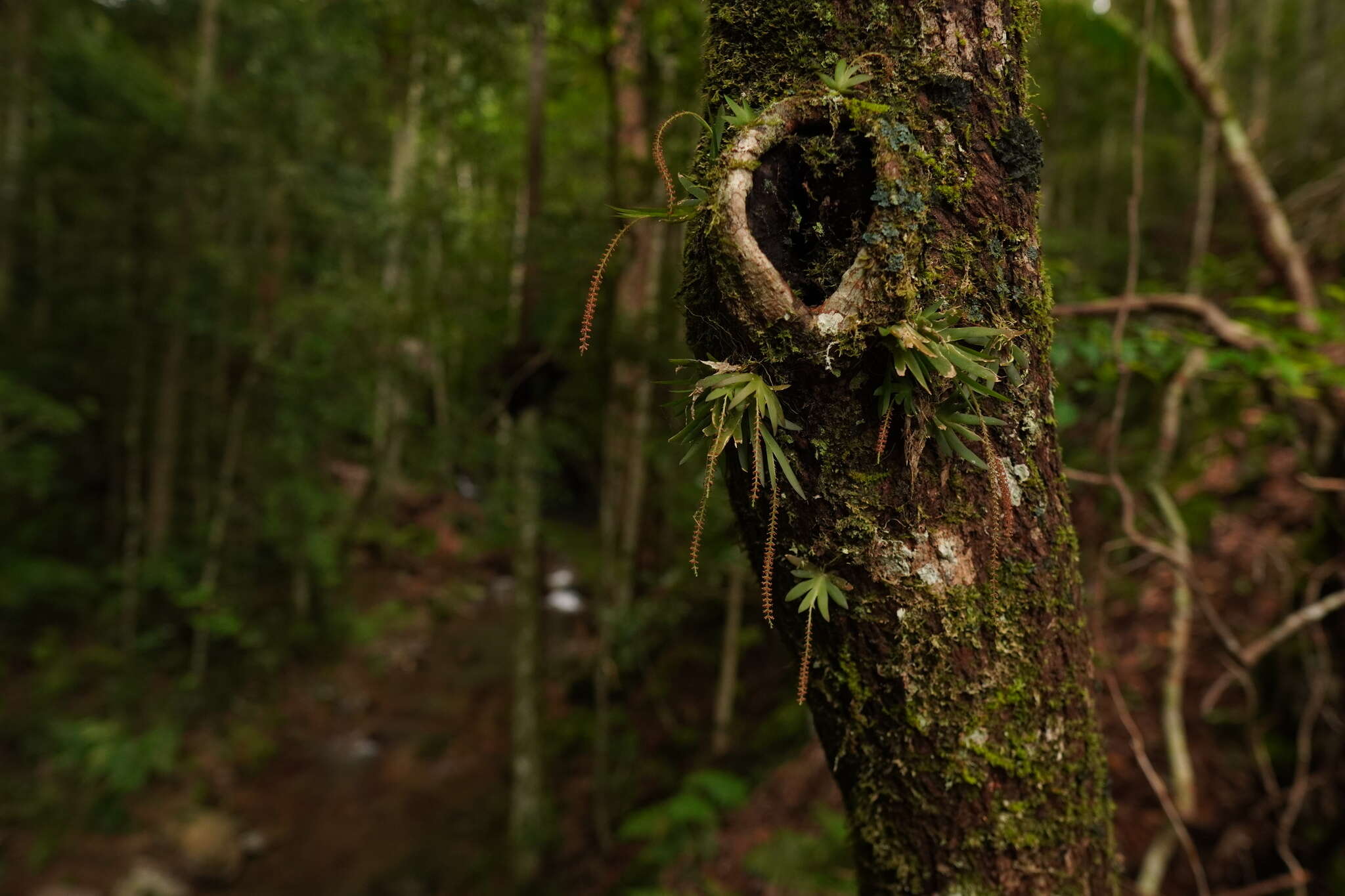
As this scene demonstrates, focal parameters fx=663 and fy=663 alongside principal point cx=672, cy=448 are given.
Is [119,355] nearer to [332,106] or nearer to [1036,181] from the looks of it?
[332,106]

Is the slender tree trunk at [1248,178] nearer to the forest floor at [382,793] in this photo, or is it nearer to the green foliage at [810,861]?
the green foliage at [810,861]

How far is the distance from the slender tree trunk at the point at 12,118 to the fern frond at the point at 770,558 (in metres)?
10.9

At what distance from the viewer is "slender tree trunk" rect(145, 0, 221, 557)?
7719 millimetres

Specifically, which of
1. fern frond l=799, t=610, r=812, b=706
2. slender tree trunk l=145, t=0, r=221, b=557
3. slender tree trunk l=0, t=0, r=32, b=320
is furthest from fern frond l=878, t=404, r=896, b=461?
slender tree trunk l=0, t=0, r=32, b=320

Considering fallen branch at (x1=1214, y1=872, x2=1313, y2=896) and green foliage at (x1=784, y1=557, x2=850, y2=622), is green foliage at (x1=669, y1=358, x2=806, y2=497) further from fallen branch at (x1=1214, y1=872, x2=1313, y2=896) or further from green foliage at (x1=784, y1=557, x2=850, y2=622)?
fallen branch at (x1=1214, y1=872, x2=1313, y2=896)

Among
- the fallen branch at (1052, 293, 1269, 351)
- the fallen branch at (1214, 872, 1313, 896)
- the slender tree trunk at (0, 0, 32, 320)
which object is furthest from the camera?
the slender tree trunk at (0, 0, 32, 320)

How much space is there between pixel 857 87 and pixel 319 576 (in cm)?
1111

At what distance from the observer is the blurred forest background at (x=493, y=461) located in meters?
3.26

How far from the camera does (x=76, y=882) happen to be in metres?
5.98

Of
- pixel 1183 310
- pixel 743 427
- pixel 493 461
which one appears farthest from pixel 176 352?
pixel 1183 310

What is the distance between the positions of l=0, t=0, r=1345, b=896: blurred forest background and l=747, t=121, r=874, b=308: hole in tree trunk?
1.05 m

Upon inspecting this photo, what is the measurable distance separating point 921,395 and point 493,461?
578 centimetres

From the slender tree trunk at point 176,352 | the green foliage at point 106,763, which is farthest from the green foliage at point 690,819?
the slender tree trunk at point 176,352

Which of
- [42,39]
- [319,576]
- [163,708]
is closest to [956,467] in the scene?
[163,708]
